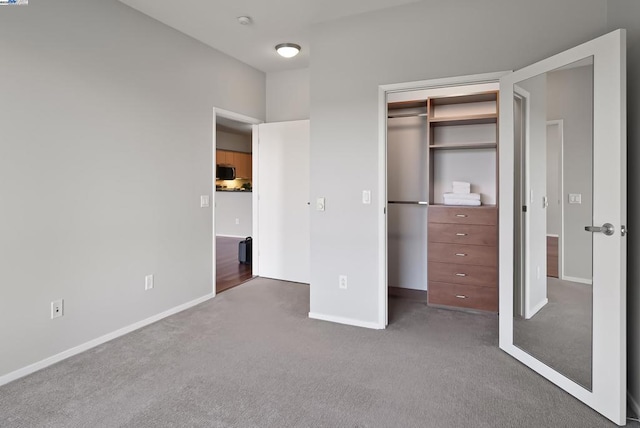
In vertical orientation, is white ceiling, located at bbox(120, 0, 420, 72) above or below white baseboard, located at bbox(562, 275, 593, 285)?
above

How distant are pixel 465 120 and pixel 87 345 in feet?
12.6

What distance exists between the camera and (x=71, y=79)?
271cm

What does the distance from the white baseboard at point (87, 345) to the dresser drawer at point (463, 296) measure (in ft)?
8.16

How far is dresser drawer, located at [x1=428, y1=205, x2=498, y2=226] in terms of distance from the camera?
11.6 ft

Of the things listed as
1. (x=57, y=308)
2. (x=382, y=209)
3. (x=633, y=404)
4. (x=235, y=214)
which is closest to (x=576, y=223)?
(x=633, y=404)

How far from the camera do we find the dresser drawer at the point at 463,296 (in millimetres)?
3574

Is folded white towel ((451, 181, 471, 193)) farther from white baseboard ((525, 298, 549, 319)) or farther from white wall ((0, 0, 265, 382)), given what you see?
white wall ((0, 0, 265, 382))

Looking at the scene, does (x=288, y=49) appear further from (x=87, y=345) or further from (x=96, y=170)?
(x=87, y=345)

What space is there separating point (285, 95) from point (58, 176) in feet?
9.85

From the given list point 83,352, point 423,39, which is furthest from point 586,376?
point 83,352

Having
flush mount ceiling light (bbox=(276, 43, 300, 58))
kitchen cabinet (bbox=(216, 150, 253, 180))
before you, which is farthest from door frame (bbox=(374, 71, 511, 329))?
kitchen cabinet (bbox=(216, 150, 253, 180))

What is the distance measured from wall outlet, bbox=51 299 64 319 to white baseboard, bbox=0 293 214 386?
0.90 ft

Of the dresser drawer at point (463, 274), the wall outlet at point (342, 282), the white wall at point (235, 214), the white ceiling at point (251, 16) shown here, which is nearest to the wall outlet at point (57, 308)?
the wall outlet at point (342, 282)

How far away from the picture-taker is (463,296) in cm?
368
